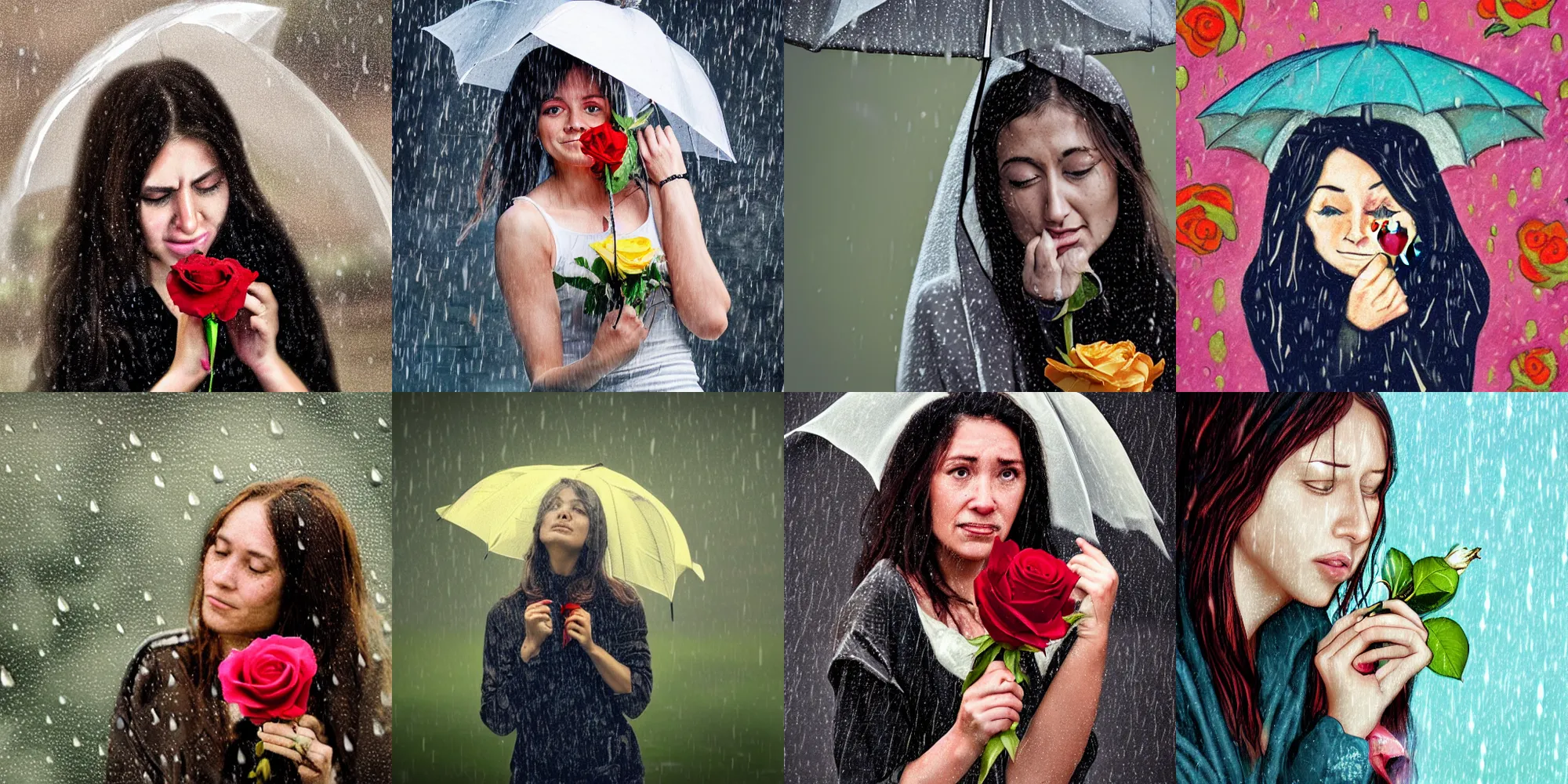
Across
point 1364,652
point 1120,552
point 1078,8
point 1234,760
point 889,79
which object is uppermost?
point 1078,8

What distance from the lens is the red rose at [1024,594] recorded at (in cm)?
188

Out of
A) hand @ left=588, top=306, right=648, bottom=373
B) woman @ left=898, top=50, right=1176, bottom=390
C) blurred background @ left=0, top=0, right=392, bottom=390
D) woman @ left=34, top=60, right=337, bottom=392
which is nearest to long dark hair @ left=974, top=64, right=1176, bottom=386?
woman @ left=898, top=50, right=1176, bottom=390

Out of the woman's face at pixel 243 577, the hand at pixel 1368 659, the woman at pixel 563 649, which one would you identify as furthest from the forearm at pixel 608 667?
the hand at pixel 1368 659

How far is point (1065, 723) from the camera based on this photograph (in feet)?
6.59

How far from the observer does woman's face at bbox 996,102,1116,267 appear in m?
2.00

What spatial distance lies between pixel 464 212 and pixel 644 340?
0.38 m

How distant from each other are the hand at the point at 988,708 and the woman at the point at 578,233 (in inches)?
29.0

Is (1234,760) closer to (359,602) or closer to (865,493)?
(865,493)

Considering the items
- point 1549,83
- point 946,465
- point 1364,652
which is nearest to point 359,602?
point 946,465

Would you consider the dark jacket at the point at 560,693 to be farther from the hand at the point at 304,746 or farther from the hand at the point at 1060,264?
the hand at the point at 1060,264

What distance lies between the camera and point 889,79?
199 centimetres

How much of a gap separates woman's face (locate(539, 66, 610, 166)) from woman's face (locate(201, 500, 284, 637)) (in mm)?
802

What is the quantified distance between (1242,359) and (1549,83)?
0.74m

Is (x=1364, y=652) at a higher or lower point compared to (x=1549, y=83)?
lower
